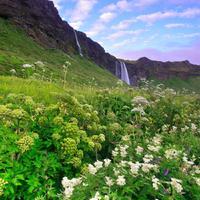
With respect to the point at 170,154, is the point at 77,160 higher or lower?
lower

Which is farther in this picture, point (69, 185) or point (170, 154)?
point (170, 154)

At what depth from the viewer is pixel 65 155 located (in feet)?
22.3

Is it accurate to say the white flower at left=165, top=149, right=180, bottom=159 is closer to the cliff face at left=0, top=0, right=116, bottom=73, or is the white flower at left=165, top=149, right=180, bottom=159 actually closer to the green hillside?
the green hillside

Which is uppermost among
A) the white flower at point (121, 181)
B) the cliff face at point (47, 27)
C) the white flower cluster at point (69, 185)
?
the cliff face at point (47, 27)

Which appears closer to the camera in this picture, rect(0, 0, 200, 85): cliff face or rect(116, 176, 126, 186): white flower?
rect(116, 176, 126, 186): white flower

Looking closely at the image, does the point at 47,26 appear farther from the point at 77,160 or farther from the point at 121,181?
the point at 121,181

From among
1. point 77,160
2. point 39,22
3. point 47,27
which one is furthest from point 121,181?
point 47,27

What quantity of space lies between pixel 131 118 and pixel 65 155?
4434 mm

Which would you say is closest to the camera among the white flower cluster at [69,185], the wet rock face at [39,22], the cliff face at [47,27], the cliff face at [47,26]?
the white flower cluster at [69,185]

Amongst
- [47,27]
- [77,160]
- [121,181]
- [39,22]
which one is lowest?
[77,160]

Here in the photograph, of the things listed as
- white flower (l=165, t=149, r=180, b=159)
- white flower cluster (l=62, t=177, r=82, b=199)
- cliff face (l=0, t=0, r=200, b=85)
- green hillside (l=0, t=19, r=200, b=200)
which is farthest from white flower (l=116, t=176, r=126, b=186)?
cliff face (l=0, t=0, r=200, b=85)

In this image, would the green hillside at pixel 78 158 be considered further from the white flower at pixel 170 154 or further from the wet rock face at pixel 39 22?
the wet rock face at pixel 39 22

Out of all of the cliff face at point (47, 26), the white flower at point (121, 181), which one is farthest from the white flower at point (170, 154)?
the cliff face at point (47, 26)

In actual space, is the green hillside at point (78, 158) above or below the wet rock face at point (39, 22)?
below
